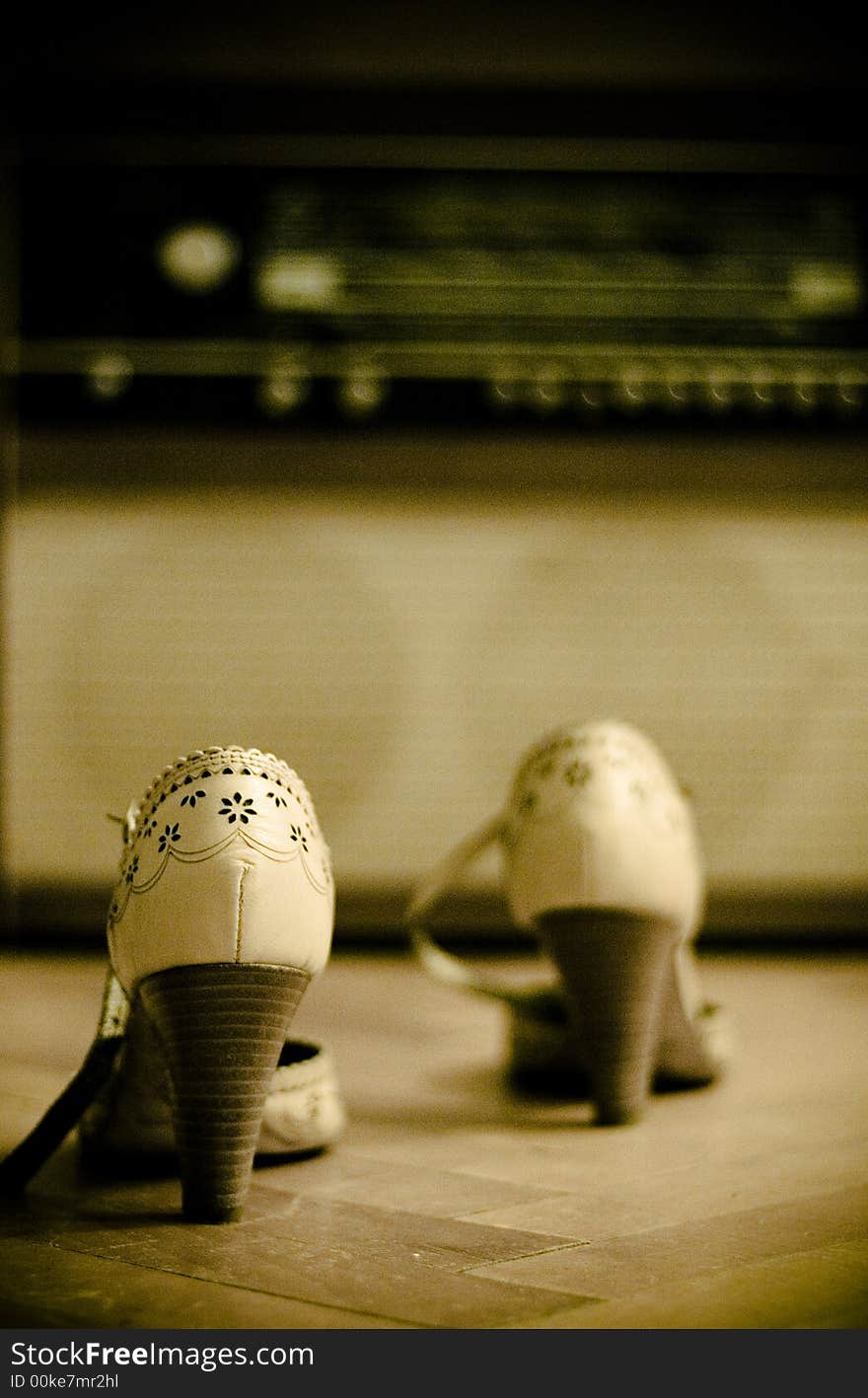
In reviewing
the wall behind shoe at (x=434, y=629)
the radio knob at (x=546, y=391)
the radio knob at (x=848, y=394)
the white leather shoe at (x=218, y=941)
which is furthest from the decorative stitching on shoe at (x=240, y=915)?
the radio knob at (x=848, y=394)

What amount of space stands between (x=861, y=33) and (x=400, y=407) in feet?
2.47

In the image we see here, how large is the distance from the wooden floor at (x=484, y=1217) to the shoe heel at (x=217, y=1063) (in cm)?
2

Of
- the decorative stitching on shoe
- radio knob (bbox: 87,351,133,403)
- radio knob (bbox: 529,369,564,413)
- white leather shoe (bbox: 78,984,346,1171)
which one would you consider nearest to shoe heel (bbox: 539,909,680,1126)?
white leather shoe (bbox: 78,984,346,1171)

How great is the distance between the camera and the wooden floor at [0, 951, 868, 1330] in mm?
559

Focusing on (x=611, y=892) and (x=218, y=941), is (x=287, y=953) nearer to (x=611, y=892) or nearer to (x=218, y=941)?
(x=218, y=941)

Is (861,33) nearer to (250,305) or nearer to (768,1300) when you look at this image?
(250,305)

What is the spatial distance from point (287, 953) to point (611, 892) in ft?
0.95

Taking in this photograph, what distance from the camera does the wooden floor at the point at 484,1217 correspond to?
0.56 metres

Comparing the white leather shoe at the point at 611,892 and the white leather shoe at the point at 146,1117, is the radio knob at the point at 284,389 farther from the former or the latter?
the white leather shoe at the point at 146,1117

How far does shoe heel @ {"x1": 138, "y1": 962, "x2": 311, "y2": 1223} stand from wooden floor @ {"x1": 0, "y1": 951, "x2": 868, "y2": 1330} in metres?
0.02

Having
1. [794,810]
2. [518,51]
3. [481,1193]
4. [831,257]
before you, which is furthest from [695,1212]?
[518,51]

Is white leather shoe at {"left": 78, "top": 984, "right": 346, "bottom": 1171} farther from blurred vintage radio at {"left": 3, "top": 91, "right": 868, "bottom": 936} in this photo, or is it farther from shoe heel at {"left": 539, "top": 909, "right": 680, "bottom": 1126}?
blurred vintage radio at {"left": 3, "top": 91, "right": 868, "bottom": 936}

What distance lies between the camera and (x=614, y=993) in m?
0.90

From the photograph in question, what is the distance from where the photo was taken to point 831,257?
71.7 inches
